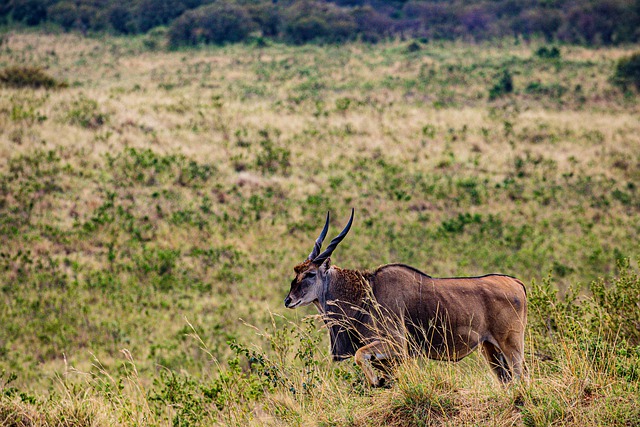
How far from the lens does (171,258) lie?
1667 centimetres

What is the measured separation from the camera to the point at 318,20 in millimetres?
53375

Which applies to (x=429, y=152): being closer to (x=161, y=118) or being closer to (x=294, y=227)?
(x=294, y=227)

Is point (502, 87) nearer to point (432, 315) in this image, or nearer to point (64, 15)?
point (432, 315)

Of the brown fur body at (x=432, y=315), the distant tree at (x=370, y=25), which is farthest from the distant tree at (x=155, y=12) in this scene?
the brown fur body at (x=432, y=315)

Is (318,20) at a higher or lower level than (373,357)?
higher

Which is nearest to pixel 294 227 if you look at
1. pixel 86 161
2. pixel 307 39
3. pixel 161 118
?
pixel 86 161

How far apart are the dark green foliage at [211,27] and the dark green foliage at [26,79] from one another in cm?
2107

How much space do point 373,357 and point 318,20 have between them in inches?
1994

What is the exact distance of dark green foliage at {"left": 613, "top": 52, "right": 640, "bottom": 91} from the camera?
37.3 m

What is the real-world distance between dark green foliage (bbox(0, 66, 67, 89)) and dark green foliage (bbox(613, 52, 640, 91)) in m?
31.4

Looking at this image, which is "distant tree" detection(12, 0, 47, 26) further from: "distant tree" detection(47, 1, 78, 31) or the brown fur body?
the brown fur body

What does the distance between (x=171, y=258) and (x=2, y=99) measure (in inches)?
532

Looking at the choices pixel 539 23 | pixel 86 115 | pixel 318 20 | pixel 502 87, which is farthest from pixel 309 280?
pixel 539 23

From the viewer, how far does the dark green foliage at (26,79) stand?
1147 inches
